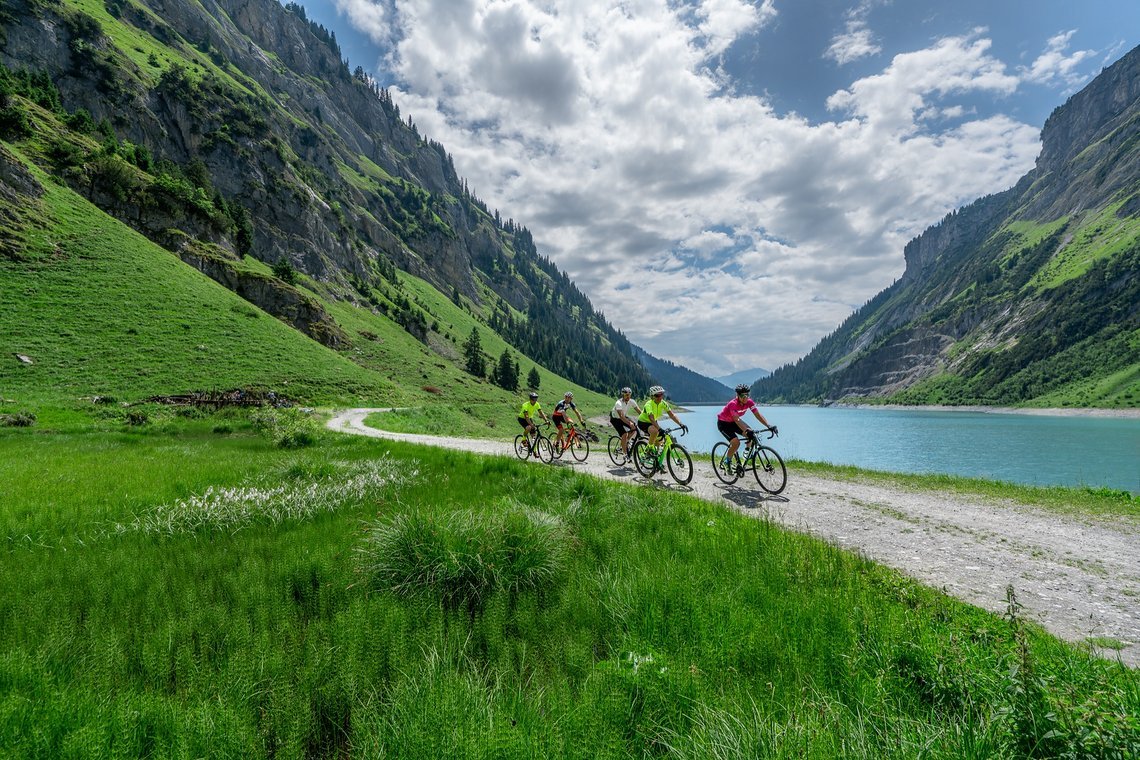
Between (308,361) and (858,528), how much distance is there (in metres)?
61.3

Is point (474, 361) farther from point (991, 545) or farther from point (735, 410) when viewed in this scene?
point (991, 545)

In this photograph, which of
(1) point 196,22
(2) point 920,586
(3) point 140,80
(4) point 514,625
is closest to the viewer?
(4) point 514,625

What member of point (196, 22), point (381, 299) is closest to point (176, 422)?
point (381, 299)

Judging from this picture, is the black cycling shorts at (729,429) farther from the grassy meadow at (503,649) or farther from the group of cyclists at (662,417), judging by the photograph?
the grassy meadow at (503,649)

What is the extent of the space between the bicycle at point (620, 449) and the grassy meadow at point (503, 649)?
8.75 metres

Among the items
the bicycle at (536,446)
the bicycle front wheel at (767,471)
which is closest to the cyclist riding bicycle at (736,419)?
the bicycle front wheel at (767,471)

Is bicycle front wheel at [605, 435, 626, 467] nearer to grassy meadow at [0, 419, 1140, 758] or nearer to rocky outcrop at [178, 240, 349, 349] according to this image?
grassy meadow at [0, 419, 1140, 758]

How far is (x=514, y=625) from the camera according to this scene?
4.56 m

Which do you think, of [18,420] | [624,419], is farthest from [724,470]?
[18,420]

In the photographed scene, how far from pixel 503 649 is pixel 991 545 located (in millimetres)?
9320

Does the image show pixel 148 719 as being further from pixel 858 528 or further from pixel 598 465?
pixel 598 465

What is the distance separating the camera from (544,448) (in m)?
22.9

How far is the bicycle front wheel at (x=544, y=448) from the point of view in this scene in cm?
2095

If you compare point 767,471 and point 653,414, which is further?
point 653,414
